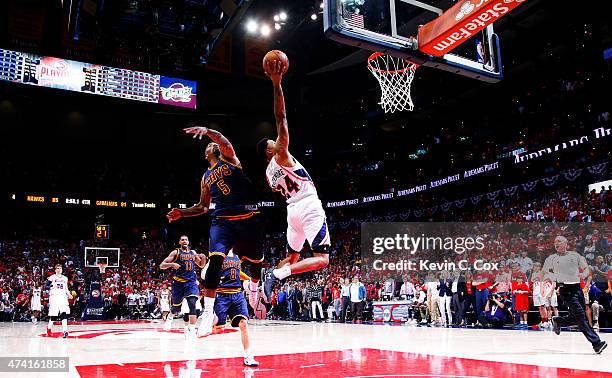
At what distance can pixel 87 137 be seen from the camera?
1160 inches

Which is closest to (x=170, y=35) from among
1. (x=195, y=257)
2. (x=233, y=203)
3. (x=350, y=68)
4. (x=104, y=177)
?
(x=195, y=257)

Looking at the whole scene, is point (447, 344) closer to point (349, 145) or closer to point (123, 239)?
point (349, 145)

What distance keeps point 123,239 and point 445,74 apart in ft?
66.0

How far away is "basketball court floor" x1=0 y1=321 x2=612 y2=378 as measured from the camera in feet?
18.5

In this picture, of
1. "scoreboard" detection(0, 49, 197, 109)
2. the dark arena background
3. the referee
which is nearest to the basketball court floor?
the dark arena background

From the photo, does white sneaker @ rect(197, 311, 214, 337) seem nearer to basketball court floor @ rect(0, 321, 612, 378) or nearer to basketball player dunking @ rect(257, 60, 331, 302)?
basketball court floor @ rect(0, 321, 612, 378)

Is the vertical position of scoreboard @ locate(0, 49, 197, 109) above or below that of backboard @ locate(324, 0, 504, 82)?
above

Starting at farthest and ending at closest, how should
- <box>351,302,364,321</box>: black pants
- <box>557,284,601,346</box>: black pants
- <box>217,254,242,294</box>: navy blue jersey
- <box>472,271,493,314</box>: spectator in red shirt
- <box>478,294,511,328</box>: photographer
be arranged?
<box>351,302,364,321</box>: black pants < <box>472,271,493,314</box>: spectator in red shirt < <box>478,294,511,328</box>: photographer < <box>557,284,601,346</box>: black pants < <box>217,254,242,294</box>: navy blue jersey

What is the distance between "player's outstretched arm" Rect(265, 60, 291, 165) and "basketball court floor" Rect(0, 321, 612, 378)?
7.68ft

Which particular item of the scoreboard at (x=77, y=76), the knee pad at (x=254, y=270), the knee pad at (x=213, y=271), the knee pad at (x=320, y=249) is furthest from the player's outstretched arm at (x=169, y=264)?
the scoreboard at (x=77, y=76)

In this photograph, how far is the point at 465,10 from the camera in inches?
300

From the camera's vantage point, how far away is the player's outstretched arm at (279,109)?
4395 mm

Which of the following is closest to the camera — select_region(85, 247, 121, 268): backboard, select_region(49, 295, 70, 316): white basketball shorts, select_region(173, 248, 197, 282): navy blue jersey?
select_region(173, 248, 197, 282): navy blue jersey

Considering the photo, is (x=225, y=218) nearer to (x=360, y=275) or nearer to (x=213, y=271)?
(x=213, y=271)
